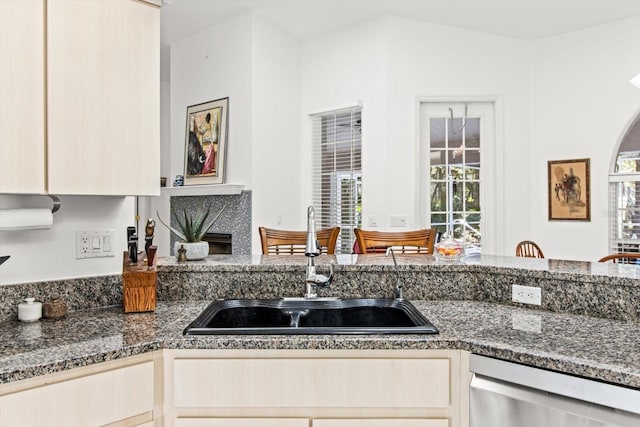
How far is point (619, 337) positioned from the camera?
1282 millimetres

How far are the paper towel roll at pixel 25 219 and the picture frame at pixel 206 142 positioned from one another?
3175 mm

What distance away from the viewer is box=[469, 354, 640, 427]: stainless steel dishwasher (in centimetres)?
104

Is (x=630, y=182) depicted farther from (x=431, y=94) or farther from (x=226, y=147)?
(x=226, y=147)

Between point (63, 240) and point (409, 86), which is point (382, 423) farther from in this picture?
point (409, 86)

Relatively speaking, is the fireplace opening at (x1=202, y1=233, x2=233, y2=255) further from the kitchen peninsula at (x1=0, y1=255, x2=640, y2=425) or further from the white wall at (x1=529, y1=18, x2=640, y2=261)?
the white wall at (x1=529, y1=18, x2=640, y2=261)

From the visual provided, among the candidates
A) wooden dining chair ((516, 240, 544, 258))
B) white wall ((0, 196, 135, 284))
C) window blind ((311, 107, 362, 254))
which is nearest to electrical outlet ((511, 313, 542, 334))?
white wall ((0, 196, 135, 284))

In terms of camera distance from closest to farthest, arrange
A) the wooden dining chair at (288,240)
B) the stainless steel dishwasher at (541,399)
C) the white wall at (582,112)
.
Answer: the stainless steel dishwasher at (541,399) → the wooden dining chair at (288,240) → the white wall at (582,112)

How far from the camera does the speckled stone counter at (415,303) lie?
116 centimetres

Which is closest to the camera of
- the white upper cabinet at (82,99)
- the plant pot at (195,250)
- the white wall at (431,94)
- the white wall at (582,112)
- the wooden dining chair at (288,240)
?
the white upper cabinet at (82,99)

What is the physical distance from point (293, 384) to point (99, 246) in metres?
0.95

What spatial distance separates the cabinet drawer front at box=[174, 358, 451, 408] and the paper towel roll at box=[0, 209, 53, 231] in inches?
28.5

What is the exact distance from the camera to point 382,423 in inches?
49.3

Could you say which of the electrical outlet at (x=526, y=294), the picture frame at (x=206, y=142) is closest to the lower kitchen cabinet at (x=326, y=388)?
the electrical outlet at (x=526, y=294)

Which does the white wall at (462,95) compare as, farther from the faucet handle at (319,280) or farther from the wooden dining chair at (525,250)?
the faucet handle at (319,280)
